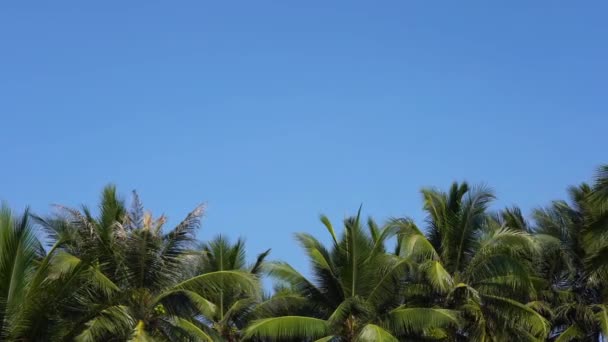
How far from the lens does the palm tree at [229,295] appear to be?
32219 mm

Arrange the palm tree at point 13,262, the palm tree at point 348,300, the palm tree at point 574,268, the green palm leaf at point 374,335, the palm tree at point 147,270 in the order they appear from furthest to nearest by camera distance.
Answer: the palm tree at point 574,268, the palm tree at point 348,300, the green palm leaf at point 374,335, the palm tree at point 147,270, the palm tree at point 13,262

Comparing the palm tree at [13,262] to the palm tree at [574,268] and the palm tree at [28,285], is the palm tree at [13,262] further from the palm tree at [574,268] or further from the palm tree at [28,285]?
the palm tree at [574,268]

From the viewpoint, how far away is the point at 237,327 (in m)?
33.1

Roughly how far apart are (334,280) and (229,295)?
4.74 m

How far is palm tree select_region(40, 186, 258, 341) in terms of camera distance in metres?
25.2

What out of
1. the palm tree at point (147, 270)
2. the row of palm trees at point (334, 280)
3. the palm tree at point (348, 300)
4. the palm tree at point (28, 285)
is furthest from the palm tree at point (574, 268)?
the palm tree at point (28, 285)

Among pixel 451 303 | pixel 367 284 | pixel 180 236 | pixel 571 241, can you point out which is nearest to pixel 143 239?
pixel 180 236

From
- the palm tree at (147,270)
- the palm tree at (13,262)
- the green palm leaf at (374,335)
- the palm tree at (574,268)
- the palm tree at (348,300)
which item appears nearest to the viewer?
the palm tree at (13,262)

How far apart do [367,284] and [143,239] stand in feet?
25.0

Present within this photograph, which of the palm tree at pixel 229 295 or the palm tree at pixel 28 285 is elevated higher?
the palm tree at pixel 229 295

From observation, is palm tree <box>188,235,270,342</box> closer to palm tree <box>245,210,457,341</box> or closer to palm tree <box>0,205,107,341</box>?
palm tree <box>245,210,457,341</box>

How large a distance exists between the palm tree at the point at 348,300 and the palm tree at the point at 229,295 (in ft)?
5.17

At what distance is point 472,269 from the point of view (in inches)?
1208

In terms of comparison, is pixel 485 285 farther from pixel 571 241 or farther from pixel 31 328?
pixel 31 328
